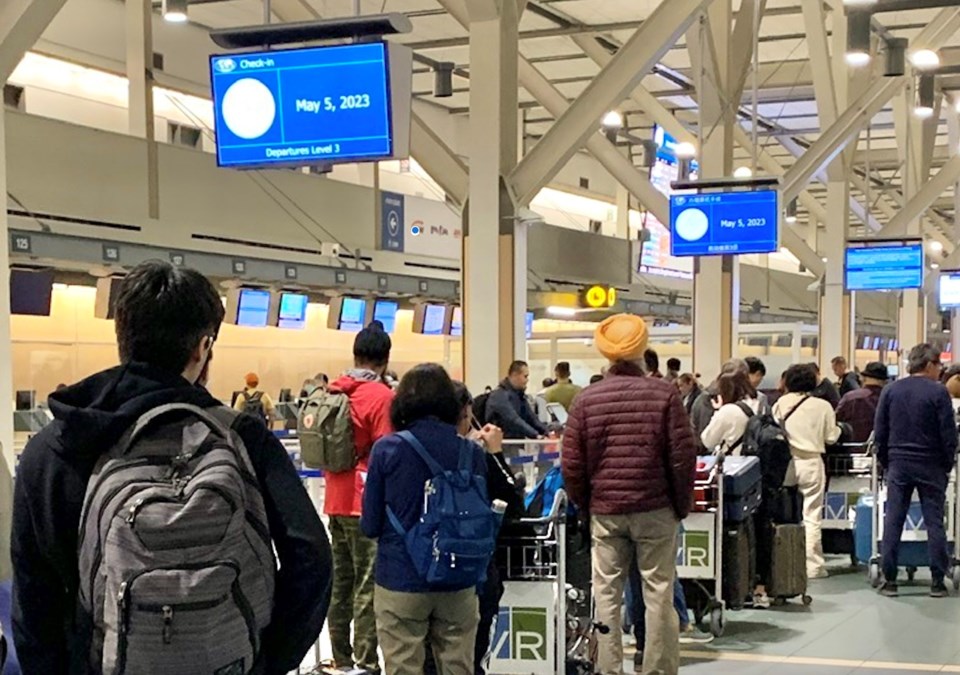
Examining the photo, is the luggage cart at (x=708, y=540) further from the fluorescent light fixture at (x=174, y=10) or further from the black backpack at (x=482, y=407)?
the fluorescent light fixture at (x=174, y=10)

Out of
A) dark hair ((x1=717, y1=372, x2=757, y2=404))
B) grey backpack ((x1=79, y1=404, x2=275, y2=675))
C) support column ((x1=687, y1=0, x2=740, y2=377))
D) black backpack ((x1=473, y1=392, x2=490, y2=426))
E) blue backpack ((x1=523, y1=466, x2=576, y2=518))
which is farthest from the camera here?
support column ((x1=687, y1=0, x2=740, y2=377))

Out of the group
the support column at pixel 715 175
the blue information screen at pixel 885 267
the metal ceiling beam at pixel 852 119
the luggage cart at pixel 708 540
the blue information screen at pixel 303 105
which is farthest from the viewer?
the blue information screen at pixel 885 267

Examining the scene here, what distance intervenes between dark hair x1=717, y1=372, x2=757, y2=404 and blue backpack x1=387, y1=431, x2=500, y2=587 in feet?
15.3

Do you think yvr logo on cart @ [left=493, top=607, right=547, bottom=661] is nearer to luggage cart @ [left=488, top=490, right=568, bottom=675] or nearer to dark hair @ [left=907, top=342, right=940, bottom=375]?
luggage cart @ [left=488, top=490, right=568, bottom=675]

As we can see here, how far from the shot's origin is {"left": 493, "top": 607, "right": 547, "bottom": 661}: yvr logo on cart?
549 centimetres

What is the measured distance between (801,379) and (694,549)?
252cm

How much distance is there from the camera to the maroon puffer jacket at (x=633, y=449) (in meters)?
5.64

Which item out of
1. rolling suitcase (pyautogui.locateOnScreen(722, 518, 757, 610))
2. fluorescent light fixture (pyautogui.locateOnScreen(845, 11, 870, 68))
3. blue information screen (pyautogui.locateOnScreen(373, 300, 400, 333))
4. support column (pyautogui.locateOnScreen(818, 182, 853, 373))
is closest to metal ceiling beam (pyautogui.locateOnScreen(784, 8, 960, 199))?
support column (pyautogui.locateOnScreen(818, 182, 853, 373))

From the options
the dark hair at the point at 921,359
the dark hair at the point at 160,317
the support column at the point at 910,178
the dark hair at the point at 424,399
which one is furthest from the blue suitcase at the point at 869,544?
the support column at the point at 910,178

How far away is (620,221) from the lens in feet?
92.3

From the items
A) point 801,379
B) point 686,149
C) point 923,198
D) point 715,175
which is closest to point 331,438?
point 801,379

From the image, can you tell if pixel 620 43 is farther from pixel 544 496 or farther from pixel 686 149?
pixel 544 496

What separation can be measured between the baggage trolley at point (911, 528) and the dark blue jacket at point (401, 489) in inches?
212

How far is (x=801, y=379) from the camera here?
9539 millimetres
